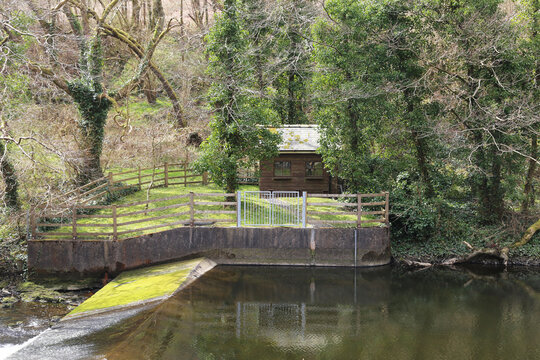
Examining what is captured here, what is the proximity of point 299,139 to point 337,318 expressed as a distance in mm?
11572

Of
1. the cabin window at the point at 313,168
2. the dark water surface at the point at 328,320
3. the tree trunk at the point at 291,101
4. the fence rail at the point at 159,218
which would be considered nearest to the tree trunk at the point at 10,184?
the fence rail at the point at 159,218

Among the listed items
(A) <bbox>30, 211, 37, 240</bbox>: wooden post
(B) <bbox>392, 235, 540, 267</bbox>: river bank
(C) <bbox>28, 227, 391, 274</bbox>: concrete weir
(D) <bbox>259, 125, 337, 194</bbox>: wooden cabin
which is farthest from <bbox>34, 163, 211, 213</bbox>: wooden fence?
(B) <bbox>392, 235, 540, 267</bbox>: river bank

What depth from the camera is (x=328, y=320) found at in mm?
11211

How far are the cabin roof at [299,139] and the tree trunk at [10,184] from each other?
10.8 meters

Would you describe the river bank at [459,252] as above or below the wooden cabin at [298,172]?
below

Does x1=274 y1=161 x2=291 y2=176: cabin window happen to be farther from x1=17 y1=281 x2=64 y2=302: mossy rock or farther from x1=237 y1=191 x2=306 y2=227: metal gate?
x1=17 y1=281 x2=64 y2=302: mossy rock

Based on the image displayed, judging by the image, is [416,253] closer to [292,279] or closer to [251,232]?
[292,279]

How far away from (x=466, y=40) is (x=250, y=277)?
12008 millimetres

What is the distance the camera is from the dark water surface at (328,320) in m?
9.31

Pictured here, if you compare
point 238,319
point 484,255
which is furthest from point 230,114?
point 484,255

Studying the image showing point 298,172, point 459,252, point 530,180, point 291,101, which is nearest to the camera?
point 459,252

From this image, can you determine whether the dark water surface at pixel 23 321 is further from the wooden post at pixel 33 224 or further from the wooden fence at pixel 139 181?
the wooden fence at pixel 139 181

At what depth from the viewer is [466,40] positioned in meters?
17.2

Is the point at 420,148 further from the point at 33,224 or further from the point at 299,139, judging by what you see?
the point at 33,224
